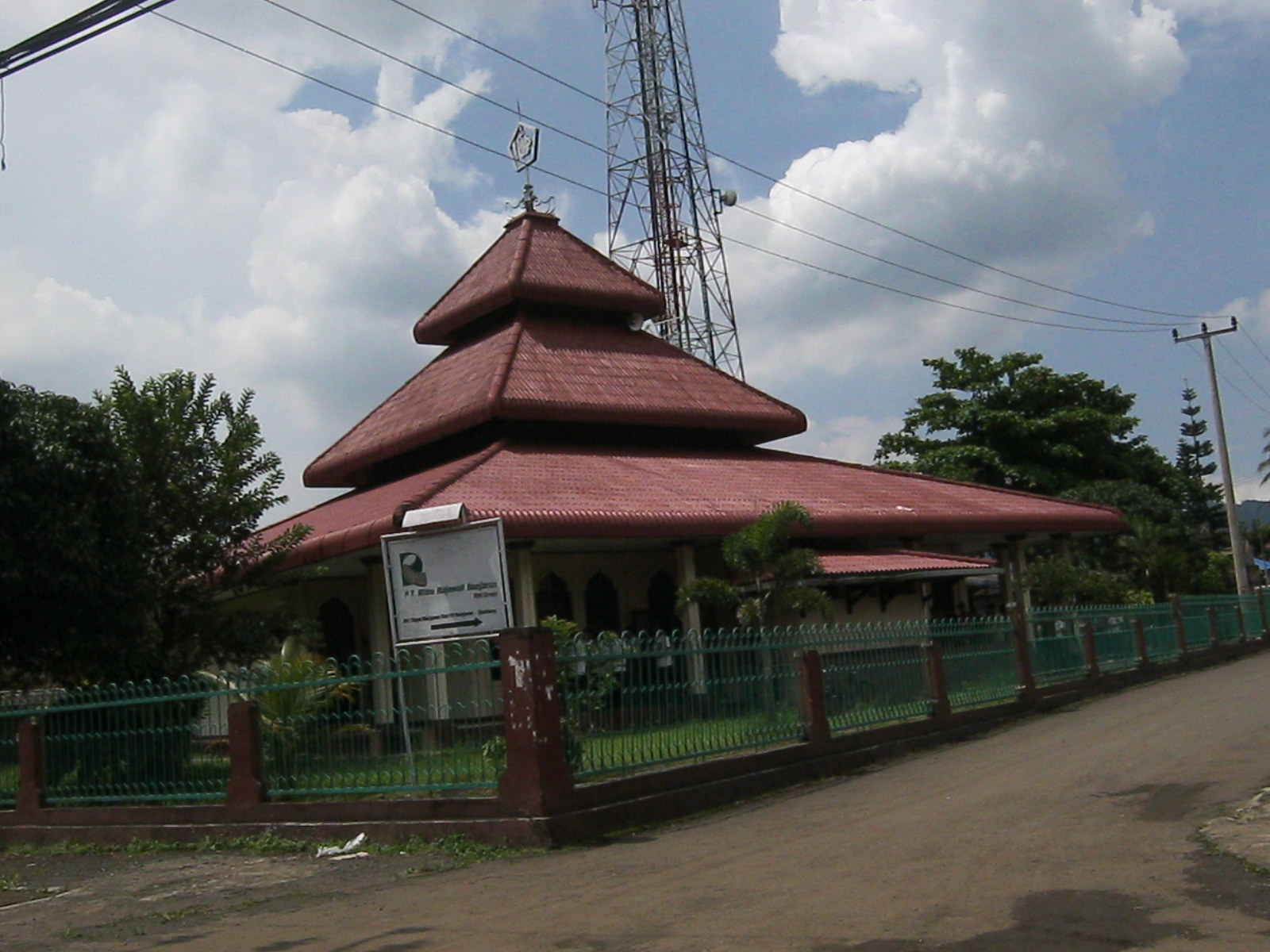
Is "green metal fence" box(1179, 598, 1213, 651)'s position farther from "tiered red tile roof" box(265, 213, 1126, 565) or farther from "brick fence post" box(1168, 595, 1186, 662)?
"tiered red tile roof" box(265, 213, 1126, 565)

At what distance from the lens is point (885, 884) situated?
670cm

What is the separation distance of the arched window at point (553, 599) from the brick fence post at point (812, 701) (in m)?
7.97

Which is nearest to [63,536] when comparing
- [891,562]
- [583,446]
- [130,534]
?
[130,534]

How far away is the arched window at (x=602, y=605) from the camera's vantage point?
66.8 feet

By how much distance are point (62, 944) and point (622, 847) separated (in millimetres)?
3482

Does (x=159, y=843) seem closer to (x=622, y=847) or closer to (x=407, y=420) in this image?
(x=622, y=847)

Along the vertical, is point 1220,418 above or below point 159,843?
above

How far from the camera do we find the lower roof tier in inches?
640

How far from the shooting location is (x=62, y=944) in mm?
7312

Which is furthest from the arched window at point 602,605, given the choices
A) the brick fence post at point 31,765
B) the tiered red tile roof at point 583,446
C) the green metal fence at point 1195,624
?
the green metal fence at point 1195,624

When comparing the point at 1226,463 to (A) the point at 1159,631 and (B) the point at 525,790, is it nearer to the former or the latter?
(A) the point at 1159,631

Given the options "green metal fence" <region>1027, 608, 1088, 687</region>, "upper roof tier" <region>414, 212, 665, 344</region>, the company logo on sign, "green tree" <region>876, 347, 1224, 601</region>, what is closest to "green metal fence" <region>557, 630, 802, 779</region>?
the company logo on sign

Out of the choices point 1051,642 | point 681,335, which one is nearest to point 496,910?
point 1051,642

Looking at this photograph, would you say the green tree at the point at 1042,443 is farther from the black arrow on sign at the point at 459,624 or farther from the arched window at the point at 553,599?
the black arrow on sign at the point at 459,624
